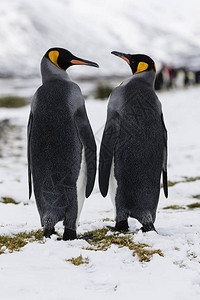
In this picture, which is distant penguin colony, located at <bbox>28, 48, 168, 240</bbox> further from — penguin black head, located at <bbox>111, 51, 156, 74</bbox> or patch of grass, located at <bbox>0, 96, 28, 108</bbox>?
patch of grass, located at <bbox>0, 96, 28, 108</bbox>

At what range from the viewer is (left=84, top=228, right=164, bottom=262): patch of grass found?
10.2 ft

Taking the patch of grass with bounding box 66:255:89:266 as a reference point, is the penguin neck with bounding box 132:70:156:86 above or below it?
above

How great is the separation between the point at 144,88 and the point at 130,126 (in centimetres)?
41

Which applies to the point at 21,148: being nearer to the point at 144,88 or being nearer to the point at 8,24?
the point at 144,88

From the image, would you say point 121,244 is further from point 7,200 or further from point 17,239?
point 7,200

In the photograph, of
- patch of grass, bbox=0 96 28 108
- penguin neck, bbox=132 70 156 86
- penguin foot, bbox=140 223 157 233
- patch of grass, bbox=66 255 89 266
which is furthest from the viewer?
patch of grass, bbox=0 96 28 108

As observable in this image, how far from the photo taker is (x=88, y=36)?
460 ft

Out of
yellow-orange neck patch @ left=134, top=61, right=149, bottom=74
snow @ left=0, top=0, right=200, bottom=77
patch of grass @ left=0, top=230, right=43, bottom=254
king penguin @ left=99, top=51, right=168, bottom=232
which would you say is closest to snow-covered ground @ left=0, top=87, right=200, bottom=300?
patch of grass @ left=0, top=230, right=43, bottom=254

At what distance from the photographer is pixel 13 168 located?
8617mm

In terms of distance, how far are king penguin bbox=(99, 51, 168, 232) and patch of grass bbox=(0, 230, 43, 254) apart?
2.50 feet

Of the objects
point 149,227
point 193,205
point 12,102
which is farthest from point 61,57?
point 12,102

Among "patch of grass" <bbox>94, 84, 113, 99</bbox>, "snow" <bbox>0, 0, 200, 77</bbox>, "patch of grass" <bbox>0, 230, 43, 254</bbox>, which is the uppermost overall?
"snow" <bbox>0, 0, 200, 77</bbox>

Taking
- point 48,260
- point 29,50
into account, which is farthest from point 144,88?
point 29,50

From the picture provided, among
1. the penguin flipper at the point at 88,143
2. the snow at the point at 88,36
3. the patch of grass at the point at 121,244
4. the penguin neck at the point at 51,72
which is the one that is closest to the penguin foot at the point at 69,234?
the patch of grass at the point at 121,244
